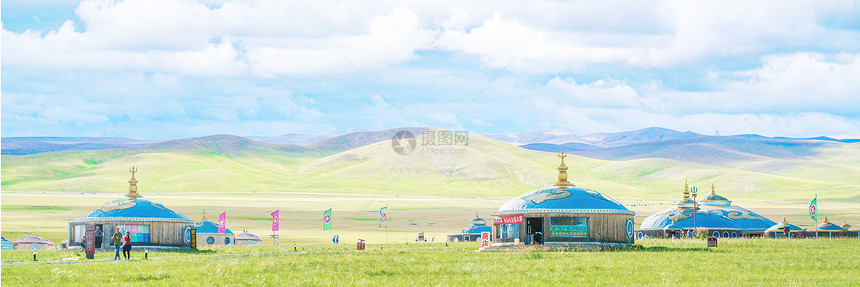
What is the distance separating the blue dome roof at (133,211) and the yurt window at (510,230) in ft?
78.6

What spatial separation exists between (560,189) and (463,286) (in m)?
31.6

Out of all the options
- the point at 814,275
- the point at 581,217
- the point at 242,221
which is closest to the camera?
the point at 814,275

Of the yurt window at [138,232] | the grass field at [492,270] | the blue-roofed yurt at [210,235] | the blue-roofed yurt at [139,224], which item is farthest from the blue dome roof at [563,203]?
the blue-roofed yurt at [210,235]

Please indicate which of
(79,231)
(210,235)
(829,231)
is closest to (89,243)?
(79,231)

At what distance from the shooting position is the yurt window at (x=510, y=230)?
64.4m

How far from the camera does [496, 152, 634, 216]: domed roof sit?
207 feet

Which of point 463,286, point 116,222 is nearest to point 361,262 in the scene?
point 463,286

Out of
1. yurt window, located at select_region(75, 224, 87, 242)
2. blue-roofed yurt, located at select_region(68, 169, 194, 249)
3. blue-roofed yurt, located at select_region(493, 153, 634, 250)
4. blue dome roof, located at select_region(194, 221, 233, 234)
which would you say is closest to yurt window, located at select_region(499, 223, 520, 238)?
blue-roofed yurt, located at select_region(493, 153, 634, 250)

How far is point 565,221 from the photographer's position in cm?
6328

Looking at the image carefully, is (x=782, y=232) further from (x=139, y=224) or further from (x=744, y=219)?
(x=139, y=224)

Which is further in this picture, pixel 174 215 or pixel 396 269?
pixel 174 215

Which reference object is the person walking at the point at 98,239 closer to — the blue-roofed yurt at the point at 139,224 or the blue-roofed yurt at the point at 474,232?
the blue-roofed yurt at the point at 139,224

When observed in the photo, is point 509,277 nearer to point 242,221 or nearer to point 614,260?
point 614,260

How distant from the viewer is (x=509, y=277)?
3794 centimetres
